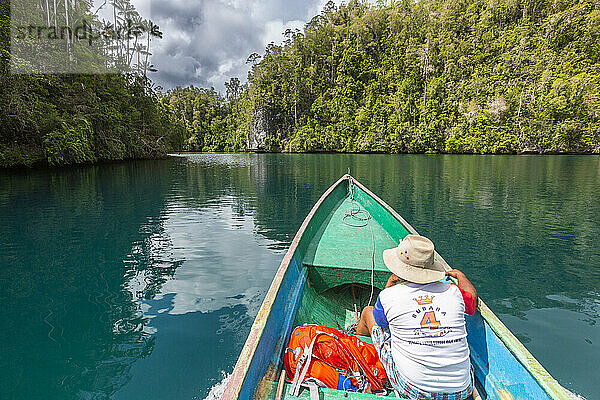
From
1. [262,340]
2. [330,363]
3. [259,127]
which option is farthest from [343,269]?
[259,127]

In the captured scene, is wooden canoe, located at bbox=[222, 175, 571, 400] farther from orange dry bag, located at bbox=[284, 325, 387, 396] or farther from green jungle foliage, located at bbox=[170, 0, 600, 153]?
green jungle foliage, located at bbox=[170, 0, 600, 153]

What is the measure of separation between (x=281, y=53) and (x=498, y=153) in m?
40.3

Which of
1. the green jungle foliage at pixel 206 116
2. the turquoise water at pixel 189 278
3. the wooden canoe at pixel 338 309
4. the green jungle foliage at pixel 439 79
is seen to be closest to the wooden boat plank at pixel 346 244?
the wooden canoe at pixel 338 309

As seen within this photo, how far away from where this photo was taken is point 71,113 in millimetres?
20359

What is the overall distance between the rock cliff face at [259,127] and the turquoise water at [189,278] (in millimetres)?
47905

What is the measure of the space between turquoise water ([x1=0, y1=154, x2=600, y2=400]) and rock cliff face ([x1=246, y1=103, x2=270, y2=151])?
47.9 metres

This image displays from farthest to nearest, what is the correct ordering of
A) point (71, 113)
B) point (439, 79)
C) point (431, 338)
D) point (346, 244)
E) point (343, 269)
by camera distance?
1. point (439, 79)
2. point (71, 113)
3. point (346, 244)
4. point (343, 269)
5. point (431, 338)

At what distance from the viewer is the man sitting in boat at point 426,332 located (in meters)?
1.83

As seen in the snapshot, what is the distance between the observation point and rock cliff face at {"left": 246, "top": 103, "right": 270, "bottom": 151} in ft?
190

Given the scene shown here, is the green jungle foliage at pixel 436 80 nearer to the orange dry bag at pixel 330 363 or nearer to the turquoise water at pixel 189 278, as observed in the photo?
the turquoise water at pixel 189 278

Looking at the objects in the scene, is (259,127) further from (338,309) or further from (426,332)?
(426,332)

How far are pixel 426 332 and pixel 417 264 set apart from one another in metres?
0.41

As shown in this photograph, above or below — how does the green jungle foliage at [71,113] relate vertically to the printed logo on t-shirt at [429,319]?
above

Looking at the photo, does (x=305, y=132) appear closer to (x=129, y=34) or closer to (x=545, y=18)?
(x=129, y=34)
